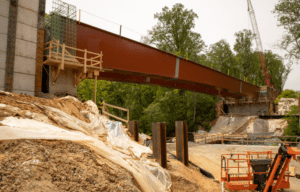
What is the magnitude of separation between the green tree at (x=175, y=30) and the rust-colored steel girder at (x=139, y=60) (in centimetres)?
1446

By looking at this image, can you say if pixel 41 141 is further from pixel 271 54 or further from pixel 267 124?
pixel 271 54

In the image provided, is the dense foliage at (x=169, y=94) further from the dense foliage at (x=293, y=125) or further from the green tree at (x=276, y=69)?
the green tree at (x=276, y=69)

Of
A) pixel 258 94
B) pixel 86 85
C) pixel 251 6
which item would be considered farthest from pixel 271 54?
pixel 86 85

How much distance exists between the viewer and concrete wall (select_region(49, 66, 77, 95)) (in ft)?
44.1

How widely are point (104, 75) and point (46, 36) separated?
21.2ft

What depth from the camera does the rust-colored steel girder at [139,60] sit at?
1559 centimetres

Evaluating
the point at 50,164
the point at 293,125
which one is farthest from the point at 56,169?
the point at 293,125

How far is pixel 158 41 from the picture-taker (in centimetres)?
4016

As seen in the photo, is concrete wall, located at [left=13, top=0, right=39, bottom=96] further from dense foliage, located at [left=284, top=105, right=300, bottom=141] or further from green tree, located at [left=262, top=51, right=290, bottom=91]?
green tree, located at [left=262, top=51, right=290, bottom=91]

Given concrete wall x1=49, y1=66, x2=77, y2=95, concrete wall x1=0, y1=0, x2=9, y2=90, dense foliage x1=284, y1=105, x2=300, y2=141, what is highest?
concrete wall x1=0, y1=0, x2=9, y2=90

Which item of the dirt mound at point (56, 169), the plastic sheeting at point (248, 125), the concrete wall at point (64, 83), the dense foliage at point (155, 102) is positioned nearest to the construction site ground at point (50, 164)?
the dirt mound at point (56, 169)

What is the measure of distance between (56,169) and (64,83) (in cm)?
1069

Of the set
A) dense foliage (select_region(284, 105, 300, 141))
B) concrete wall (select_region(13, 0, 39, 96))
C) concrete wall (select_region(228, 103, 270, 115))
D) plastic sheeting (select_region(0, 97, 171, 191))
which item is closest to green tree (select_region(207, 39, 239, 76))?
concrete wall (select_region(228, 103, 270, 115))

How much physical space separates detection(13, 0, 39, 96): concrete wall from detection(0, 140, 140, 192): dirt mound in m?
8.88
